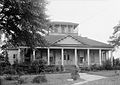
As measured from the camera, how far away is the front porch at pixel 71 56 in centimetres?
3719

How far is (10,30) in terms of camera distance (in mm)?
21328

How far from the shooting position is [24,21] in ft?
63.9

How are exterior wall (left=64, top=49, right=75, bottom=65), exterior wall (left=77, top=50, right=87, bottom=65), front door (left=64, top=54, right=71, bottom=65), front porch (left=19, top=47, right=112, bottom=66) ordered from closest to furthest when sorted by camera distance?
front porch (left=19, top=47, right=112, bottom=66), front door (left=64, top=54, right=71, bottom=65), exterior wall (left=64, top=49, right=75, bottom=65), exterior wall (left=77, top=50, right=87, bottom=65)

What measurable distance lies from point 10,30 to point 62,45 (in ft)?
52.8

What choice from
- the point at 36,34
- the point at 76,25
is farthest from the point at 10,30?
the point at 76,25

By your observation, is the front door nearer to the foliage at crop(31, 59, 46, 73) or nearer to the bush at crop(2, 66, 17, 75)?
the foliage at crop(31, 59, 46, 73)

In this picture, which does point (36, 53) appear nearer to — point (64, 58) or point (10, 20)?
point (64, 58)

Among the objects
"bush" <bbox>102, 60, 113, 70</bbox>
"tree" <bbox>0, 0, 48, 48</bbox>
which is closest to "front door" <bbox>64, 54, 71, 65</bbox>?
"bush" <bbox>102, 60, 113, 70</bbox>

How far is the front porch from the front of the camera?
3719 cm

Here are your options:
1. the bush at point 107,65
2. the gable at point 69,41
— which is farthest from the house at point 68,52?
the bush at point 107,65

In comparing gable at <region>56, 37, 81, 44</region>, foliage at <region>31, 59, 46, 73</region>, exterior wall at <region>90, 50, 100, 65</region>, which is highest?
gable at <region>56, 37, 81, 44</region>

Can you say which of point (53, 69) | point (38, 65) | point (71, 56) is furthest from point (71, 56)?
point (38, 65)

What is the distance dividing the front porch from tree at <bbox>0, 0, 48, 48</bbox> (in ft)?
48.6

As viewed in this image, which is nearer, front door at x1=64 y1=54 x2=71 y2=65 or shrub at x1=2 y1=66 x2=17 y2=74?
shrub at x1=2 y1=66 x2=17 y2=74
